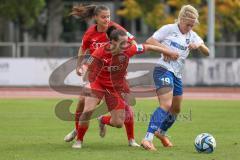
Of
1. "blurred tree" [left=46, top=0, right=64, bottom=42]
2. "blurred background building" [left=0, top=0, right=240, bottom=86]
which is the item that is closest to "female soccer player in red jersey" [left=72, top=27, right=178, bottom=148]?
"blurred background building" [left=0, top=0, right=240, bottom=86]

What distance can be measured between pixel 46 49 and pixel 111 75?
25645mm

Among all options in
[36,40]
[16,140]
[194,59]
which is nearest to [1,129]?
[16,140]

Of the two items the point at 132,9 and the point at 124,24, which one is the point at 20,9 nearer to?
the point at 132,9

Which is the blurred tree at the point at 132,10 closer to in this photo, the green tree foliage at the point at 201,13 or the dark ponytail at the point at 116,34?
the green tree foliage at the point at 201,13

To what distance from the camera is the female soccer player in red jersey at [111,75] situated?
1147cm

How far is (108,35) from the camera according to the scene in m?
11.8

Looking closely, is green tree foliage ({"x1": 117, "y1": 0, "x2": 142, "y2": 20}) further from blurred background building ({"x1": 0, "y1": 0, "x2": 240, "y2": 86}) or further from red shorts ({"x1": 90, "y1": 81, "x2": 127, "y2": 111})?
red shorts ({"x1": 90, "y1": 81, "x2": 127, "y2": 111})

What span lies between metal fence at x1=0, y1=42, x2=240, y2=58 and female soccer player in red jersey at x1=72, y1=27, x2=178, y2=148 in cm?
2349

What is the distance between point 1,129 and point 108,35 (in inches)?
179

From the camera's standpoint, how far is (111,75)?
38.6 ft

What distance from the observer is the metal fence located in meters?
35.9

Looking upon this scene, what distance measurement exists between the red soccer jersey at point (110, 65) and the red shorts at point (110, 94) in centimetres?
6

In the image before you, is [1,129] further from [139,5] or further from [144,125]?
[139,5]

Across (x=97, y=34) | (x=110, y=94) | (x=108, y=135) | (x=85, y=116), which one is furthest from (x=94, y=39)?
(x=108, y=135)
